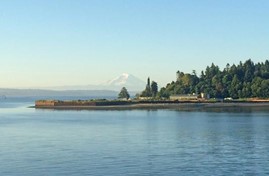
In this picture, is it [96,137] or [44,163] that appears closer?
[44,163]

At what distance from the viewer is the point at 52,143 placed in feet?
242

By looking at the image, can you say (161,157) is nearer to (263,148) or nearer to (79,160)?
(79,160)

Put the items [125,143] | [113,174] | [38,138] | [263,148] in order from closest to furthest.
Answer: [113,174], [263,148], [125,143], [38,138]

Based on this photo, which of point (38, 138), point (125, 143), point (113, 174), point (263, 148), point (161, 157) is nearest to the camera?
point (113, 174)

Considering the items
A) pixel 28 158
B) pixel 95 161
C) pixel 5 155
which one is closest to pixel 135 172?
pixel 95 161

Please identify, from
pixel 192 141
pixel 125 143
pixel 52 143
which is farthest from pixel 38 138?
pixel 192 141

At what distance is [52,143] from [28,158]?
1597 centimetres

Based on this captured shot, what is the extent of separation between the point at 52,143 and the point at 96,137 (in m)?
10.2

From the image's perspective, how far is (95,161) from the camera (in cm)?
5544

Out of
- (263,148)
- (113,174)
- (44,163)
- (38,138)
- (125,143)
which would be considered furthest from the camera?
(38,138)

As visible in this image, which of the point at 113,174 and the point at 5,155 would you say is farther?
the point at 5,155

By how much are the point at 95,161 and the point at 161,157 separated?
7444 millimetres

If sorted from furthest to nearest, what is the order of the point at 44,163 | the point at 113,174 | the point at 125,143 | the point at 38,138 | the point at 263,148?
the point at 38,138 → the point at 125,143 → the point at 263,148 → the point at 44,163 → the point at 113,174

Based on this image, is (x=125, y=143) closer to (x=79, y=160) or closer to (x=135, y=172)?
(x=79, y=160)
